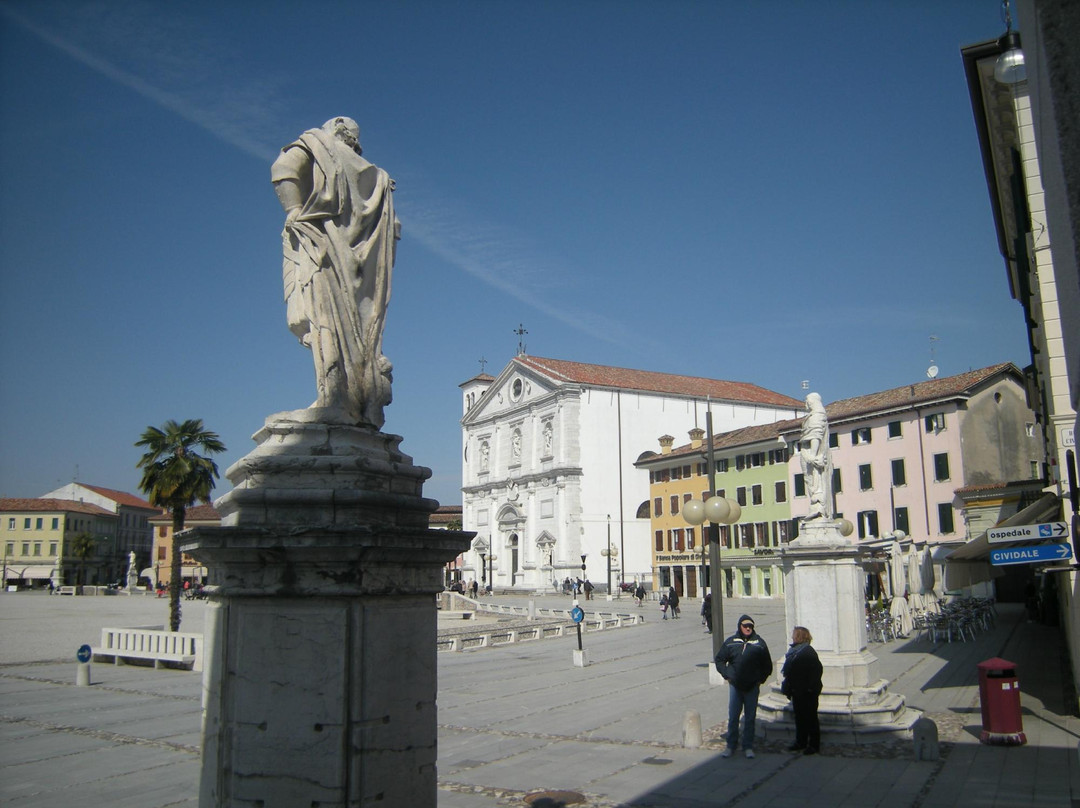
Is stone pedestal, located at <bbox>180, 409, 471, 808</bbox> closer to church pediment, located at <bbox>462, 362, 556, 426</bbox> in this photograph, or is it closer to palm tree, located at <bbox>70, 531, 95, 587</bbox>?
church pediment, located at <bbox>462, 362, 556, 426</bbox>

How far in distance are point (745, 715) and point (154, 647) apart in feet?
52.3

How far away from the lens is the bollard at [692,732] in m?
10.7

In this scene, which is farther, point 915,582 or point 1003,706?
point 915,582

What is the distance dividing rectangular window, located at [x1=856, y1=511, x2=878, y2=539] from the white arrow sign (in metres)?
38.2

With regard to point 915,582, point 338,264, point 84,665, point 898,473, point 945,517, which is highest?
point 898,473

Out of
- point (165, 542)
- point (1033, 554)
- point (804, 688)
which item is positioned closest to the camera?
point (1033, 554)

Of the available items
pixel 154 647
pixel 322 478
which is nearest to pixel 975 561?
pixel 322 478

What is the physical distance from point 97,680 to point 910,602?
22553 millimetres

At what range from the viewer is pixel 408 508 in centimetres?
408

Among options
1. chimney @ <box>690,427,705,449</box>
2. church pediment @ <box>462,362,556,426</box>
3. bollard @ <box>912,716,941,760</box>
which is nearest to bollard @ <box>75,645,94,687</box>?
bollard @ <box>912,716,941,760</box>

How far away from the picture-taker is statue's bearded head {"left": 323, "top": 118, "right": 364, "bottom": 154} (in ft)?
15.0

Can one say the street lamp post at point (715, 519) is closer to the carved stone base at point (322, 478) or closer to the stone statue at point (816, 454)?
the stone statue at point (816, 454)

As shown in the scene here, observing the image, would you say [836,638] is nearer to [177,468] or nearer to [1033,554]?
[1033,554]

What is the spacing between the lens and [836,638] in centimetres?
1127
